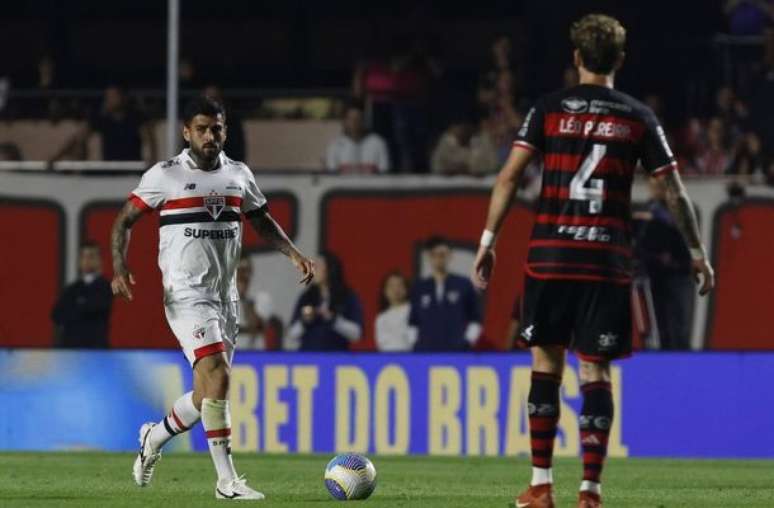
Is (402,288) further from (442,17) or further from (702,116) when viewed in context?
(442,17)

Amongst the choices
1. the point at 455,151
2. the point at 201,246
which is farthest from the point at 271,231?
the point at 455,151

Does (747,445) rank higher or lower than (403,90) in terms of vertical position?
lower

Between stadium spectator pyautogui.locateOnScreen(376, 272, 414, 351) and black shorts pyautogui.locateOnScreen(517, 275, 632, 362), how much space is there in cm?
873

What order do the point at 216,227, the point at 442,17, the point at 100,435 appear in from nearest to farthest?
the point at 216,227, the point at 100,435, the point at 442,17

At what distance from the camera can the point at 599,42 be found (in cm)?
821

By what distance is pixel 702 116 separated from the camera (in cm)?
1931

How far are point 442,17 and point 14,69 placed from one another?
4917mm

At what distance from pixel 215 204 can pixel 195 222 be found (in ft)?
0.43

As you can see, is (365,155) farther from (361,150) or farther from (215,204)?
(215,204)

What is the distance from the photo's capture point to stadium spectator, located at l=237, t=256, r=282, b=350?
17844 millimetres

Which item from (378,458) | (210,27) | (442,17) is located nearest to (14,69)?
(210,27)

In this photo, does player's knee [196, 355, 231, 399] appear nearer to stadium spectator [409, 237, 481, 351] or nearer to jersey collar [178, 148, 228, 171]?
jersey collar [178, 148, 228, 171]

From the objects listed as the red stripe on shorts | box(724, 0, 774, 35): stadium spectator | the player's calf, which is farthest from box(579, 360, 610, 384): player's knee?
box(724, 0, 774, 35): stadium spectator

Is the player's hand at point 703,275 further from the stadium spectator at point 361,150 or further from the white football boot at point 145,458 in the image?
the stadium spectator at point 361,150
